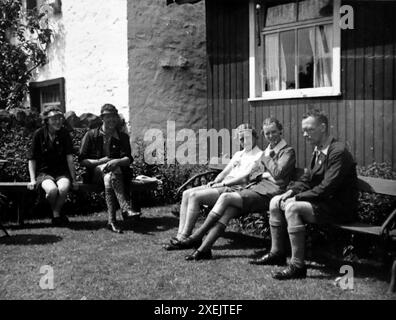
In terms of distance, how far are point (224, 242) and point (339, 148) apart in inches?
81.7

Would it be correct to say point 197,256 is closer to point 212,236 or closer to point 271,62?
point 212,236

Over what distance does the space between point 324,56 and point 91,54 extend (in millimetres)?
5048

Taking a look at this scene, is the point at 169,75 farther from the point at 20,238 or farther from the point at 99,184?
the point at 20,238

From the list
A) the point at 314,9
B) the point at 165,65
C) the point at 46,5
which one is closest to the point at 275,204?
the point at 314,9

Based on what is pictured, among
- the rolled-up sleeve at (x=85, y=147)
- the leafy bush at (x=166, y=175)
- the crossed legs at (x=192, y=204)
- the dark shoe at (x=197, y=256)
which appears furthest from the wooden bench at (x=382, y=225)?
the leafy bush at (x=166, y=175)

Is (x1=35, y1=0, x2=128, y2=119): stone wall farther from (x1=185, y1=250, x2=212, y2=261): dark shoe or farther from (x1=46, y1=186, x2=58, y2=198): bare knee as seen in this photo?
(x1=185, y1=250, x2=212, y2=261): dark shoe

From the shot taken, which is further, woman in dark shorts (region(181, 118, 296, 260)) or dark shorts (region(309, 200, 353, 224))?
woman in dark shorts (region(181, 118, 296, 260))

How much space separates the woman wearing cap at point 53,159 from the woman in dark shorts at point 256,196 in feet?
7.20

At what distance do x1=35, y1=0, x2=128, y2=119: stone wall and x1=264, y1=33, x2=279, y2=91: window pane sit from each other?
2.83 m

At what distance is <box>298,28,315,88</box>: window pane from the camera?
8.03m

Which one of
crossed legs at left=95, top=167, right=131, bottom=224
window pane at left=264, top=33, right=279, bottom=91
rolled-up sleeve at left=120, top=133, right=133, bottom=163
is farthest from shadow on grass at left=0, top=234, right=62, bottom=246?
window pane at left=264, top=33, right=279, bottom=91

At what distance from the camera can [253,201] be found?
5.64 metres

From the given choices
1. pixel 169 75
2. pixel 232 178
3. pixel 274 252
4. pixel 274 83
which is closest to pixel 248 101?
pixel 274 83

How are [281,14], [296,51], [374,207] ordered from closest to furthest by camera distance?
[374,207], [296,51], [281,14]
